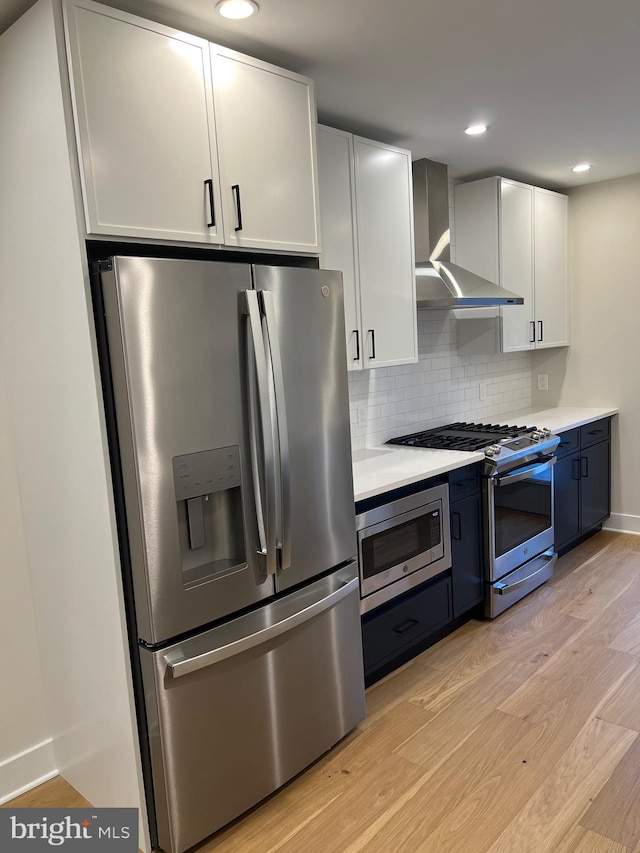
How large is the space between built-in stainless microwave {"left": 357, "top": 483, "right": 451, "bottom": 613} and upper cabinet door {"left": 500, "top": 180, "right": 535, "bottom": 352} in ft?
5.23

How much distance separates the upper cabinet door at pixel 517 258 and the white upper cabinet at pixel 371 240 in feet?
3.51

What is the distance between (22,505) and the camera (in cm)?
231

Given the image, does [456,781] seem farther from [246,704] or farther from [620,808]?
[246,704]

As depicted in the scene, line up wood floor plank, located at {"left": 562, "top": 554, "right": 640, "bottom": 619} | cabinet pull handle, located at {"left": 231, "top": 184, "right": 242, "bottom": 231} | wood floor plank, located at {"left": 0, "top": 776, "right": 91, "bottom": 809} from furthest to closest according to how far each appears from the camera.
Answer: wood floor plank, located at {"left": 562, "top": 554, "right": 640, "bottom": 619}, wood floor plank, located at {"left": 0, "top": 776, "right": 91, "bottom": 809}, cabinet pull handle, located at {"left": 231, "top": 184, "right": 242, "bottom": 231}

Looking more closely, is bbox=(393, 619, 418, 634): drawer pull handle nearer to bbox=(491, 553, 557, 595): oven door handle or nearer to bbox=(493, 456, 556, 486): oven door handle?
bbox=(491, 553, 557, 595): oven door handle

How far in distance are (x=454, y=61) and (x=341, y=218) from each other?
0.77m

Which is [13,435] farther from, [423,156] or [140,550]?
[423,156]

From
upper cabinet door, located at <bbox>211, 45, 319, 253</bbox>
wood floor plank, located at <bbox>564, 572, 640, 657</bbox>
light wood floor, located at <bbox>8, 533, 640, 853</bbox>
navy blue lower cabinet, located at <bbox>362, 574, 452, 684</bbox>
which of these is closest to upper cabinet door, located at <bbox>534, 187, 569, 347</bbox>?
wood floor plank, located at <bbox>564, 572, 640, 657</bbox>

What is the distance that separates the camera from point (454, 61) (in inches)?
95.9

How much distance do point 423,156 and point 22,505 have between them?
282 centimetres

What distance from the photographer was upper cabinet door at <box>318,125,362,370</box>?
2.82 m

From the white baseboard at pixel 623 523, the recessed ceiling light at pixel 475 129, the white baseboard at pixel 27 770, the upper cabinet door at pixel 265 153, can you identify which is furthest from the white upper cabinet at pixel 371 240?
the white baseboard at pixel 623 523

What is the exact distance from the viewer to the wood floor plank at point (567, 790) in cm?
199

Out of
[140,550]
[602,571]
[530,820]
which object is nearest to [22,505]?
[140,550]
